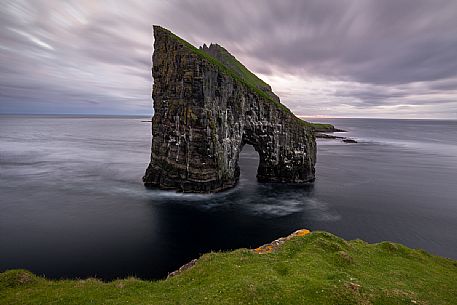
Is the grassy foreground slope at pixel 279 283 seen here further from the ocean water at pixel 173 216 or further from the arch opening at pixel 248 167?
the arch opening at pixel 248 167

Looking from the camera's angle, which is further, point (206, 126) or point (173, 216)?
point (206, 126)

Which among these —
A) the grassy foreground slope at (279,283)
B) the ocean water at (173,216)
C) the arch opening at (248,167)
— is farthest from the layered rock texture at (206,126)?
the grassy foreground slope at (279,283)

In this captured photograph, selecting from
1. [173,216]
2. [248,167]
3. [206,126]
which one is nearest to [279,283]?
[173,216]

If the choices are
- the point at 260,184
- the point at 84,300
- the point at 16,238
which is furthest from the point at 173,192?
the point at 84,300

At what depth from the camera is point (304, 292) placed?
17.9 metres

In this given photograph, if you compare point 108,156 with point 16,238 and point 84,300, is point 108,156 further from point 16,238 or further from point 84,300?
point 84,300

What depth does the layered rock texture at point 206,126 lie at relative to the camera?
59.2 metres

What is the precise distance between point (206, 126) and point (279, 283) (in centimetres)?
4401

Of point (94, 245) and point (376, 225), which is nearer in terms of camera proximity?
point (94, 245)

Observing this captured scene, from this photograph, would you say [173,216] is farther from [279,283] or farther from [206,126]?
[279,283]

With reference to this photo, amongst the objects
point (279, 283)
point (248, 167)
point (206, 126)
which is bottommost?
point (248, 167)

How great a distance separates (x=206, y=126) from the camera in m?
59.2

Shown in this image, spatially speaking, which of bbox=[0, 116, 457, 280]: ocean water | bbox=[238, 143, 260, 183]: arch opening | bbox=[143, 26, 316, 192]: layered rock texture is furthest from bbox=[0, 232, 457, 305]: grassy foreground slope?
bbox=[238, 143, 260, 183]: arch opening

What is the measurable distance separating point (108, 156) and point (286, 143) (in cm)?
7461
